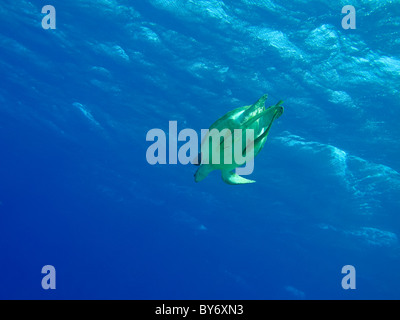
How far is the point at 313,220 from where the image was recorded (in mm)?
24875

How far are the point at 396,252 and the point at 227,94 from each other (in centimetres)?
2016

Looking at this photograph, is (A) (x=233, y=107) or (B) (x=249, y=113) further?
(A) (x=233, y=107)

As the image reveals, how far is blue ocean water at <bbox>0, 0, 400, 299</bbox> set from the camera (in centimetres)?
1167

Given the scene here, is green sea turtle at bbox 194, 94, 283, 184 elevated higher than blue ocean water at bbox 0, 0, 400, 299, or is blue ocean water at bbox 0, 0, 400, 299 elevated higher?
blue ocean water at bbox 0, 0, 400, 299

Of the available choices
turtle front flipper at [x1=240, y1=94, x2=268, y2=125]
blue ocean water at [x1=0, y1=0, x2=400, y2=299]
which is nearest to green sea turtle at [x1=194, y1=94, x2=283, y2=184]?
turtle front flipper at [x1=240, y1=94, x2=268, y2=125]

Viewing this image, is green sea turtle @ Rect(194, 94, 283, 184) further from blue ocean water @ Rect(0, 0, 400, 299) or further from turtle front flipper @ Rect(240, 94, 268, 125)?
blue ocean water @ Rect(0, 0, 400, 299)

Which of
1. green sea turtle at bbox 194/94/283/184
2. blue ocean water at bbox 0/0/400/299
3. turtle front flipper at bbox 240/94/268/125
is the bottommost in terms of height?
green sea turtle at bbox 194/94/283/184

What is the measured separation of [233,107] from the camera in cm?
1695

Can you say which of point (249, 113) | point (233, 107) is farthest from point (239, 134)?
point (233, 107)

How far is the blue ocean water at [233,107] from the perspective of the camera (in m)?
11.7

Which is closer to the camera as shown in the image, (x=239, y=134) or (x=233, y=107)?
(x=239, y=134)

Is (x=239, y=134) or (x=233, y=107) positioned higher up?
(x=233, y=107)

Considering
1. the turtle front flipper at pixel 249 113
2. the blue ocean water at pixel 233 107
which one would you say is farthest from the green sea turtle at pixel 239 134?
the blue ocean water at pixel 233 107

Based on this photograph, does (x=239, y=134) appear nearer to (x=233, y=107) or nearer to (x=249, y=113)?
(x=249, y=113)
